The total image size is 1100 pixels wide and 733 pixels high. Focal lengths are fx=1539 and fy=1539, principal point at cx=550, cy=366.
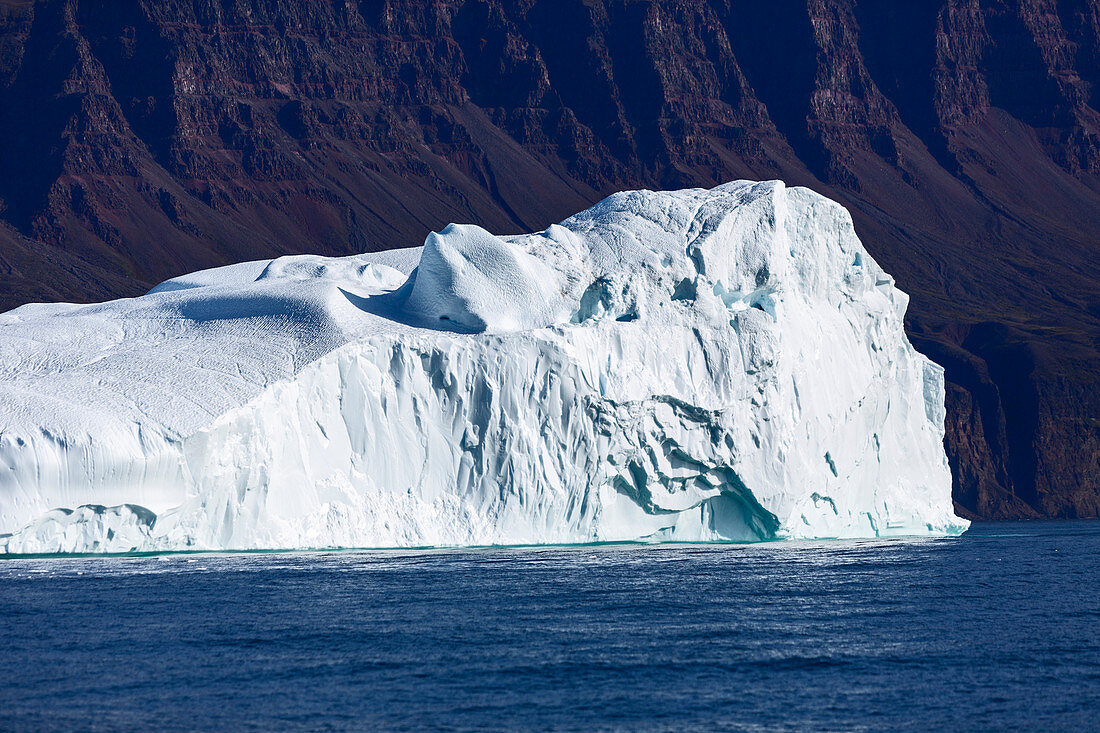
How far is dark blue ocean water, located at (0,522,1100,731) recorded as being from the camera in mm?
17984

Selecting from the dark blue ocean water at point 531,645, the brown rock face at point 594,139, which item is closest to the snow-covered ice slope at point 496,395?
the dark blue ocean water at point 531,645

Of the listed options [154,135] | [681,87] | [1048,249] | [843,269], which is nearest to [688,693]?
[843,269]

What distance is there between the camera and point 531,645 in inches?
880

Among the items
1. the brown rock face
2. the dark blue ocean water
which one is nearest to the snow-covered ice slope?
the dark blue ocean water

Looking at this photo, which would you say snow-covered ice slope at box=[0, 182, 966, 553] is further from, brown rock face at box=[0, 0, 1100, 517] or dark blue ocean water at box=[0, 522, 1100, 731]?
brown rock face at box=[0, 0, 1100, 517]

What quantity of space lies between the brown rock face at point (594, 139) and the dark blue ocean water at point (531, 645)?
80542 millimetres

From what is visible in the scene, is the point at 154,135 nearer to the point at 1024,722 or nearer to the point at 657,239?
the point at 657,239

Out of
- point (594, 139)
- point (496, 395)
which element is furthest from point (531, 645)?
point (594, 139)

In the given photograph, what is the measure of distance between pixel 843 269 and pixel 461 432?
499 inches

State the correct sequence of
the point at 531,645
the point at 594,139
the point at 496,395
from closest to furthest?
the point at 531,645 < the point at 496,395 < the point at 594,139

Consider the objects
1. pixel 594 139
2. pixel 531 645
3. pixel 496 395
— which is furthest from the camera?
pixel 594 139

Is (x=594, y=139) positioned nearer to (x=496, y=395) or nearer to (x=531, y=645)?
(x=496, y=395)

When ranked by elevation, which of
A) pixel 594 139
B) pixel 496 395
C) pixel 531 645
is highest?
pixel 594 139

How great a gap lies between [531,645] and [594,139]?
145653 millimetres
